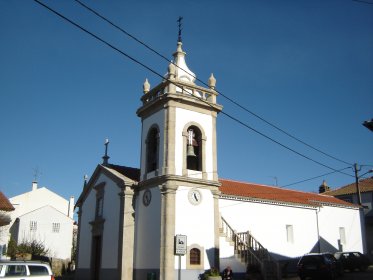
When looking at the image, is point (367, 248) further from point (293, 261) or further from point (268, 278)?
point (268, 278)

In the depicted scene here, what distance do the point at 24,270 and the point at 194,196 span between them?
9940 millimetres

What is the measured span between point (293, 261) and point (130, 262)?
1207 cm

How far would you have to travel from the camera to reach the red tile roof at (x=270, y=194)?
27.9 meters

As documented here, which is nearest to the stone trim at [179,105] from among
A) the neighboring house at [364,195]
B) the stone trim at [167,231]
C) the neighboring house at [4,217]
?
the stone trim at [167,231]

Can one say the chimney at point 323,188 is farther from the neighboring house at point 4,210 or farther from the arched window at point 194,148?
the neighboring house at point 4,210

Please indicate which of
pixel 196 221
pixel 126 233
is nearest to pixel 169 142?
pixel 196 221

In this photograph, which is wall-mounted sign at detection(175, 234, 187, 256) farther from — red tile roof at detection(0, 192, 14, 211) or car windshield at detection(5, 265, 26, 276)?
red tile roof at detection(0, 192, 14, 211)

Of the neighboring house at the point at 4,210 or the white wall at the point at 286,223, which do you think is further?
the neighboring house at the point at 4,210

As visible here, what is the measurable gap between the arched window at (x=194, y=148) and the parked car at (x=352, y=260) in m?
11.3

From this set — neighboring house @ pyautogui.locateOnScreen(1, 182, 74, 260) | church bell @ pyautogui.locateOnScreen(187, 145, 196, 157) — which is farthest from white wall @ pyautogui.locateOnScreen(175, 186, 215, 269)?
neighboring house @ pyautogui.locateOnScreen(1, 182, 74, 260)

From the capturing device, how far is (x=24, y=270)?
1537 cm

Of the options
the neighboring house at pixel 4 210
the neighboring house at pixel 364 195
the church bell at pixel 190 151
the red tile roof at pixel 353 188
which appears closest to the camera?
the church bell at pixel 190 151

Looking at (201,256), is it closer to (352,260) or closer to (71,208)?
(352,260)

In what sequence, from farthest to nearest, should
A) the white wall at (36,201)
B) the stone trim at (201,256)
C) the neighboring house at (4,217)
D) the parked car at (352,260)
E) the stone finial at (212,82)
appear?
the white wall at (36,201) → the neighboring house at (4,217) → the parked car at (352,260) → the stone finial at (212,82) → the stone trim at (201,256)
